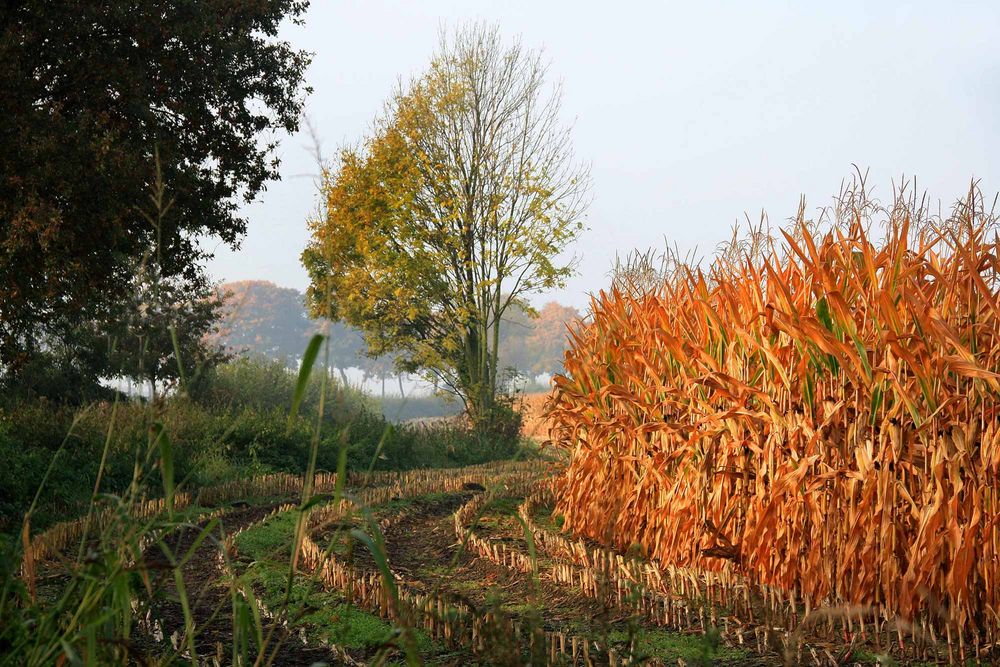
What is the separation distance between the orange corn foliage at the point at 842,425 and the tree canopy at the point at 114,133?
350 inches

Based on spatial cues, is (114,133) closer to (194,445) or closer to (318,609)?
(194,445)

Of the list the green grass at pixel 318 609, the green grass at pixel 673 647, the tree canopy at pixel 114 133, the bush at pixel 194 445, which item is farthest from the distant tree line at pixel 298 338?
the green grass at pixel 673 647

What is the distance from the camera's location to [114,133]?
12.5 metres

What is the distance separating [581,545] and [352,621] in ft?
6.86

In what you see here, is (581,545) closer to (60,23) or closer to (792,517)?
(792,517)

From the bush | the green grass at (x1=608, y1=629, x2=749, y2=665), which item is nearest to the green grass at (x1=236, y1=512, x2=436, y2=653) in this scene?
the bush

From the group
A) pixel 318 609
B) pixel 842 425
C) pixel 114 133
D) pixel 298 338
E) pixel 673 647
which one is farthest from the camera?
pixel 298 338

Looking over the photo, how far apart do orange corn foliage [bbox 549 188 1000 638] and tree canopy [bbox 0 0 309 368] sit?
889 centimetres

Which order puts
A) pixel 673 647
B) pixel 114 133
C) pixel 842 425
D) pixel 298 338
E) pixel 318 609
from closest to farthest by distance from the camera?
pixel 318 609 < pixel 673 647 < pixel 842 425 < pixel 114 133 < pixel 298 338

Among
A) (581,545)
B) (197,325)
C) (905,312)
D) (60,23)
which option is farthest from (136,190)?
(905,312)

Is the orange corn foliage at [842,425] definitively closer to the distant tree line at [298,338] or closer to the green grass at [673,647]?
the green grass at [673,647]

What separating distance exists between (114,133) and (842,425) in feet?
36.6

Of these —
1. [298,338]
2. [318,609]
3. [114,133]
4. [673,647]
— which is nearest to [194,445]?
[114,133]

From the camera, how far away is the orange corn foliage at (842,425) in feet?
14.6
